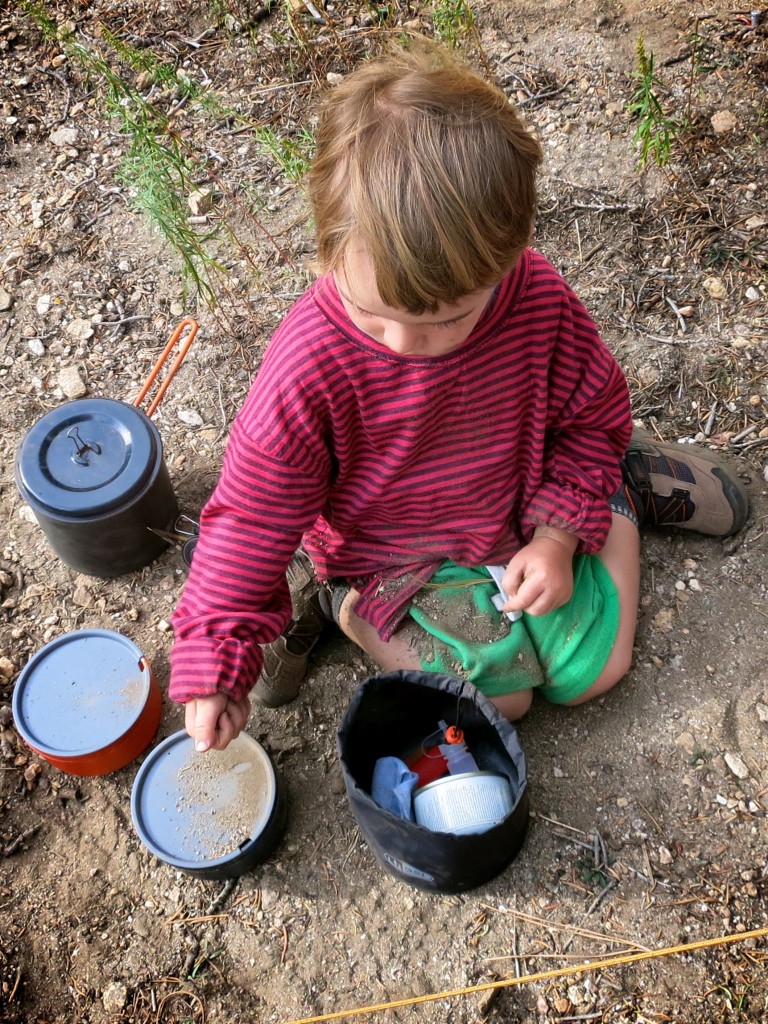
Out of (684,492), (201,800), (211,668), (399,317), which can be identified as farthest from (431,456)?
(201,800)

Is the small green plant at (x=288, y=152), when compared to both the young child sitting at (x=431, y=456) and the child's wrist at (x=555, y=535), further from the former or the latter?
the child's wrist at (x=555, y=535)

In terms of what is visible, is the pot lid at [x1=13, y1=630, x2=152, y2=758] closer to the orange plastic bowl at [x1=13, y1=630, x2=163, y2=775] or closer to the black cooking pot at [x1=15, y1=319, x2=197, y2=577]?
the orange plastic bowl at [x1=13, y1=630, x2=163, y2=775]

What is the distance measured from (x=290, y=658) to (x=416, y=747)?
0.31 metres

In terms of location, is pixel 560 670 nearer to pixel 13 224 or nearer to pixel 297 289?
pixel 297 289

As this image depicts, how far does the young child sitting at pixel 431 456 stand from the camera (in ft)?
3.64

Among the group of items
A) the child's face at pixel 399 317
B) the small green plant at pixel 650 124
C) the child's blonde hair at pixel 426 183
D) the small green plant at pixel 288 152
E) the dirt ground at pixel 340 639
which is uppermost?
the child's blonde hair at pixel 426 183

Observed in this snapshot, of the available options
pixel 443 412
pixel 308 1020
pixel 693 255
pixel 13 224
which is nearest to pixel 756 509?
pixel 693 255

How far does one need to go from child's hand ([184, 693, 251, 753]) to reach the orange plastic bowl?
324 mm

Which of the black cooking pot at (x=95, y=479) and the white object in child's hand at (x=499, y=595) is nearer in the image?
A: the white object in child's hand at (x=499, y=595)

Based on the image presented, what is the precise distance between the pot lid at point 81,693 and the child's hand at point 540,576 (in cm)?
76

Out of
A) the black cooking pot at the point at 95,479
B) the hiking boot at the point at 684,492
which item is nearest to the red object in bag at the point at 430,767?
the hiking boot at the point at 684,492

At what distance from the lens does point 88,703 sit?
176 centimetres

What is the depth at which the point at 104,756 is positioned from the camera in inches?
67.1

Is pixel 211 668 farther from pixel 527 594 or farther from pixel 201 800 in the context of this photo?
pixel 527 594
